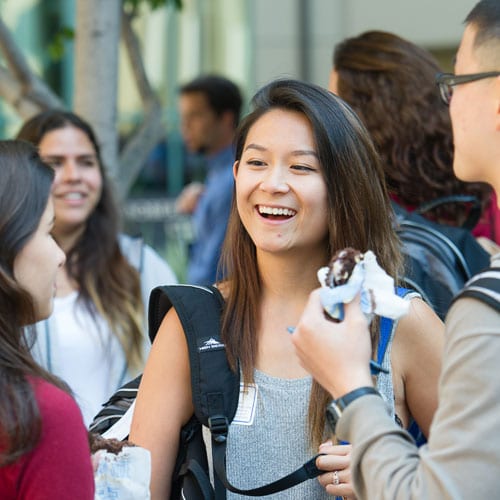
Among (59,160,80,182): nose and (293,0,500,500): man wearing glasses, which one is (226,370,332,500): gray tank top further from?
(59,160,80,182): nose

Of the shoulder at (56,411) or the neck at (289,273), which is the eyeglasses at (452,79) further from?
the shoulder at (56,411)

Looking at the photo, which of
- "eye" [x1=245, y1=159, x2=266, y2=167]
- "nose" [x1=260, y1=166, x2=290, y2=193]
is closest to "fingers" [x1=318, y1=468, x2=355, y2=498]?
"nose" [x1=260, y1=166, x2=290, y2=193]

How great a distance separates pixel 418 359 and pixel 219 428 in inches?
23.9

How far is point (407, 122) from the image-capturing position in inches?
152

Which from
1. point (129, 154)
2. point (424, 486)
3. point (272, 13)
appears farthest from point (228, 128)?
point (424, 486)

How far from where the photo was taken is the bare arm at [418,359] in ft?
9.26

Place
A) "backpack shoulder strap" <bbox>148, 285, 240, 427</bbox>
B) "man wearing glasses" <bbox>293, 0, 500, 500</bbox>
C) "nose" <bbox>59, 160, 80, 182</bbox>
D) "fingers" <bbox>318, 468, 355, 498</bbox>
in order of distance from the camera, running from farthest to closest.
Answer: "nose" <bbox>59, 160, 80, 182</bbox> → "backpack shoulder strap" <bbox>148, 285, 240, 427</bbox> → "fingers" <bbox>318, 468, 355, 498</bbox> → "man wearing glasses" <bbox>293, 0, 500, 500</bbox>

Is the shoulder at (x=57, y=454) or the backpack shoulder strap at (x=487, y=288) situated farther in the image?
the shoulder at (x=57, y=454)

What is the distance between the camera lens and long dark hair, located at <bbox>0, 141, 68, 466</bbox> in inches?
80.0

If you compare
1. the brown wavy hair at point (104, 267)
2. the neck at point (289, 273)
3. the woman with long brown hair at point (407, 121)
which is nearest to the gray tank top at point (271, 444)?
the neck at point (289, 273)

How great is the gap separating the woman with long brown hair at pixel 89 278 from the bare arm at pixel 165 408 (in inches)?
51.1

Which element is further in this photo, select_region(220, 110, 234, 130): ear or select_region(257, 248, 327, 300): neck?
select_region(220, 110, 234, 130): ear

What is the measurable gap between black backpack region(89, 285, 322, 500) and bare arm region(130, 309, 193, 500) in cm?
3

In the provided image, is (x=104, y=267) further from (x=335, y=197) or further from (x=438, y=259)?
(x=335, y=197)
